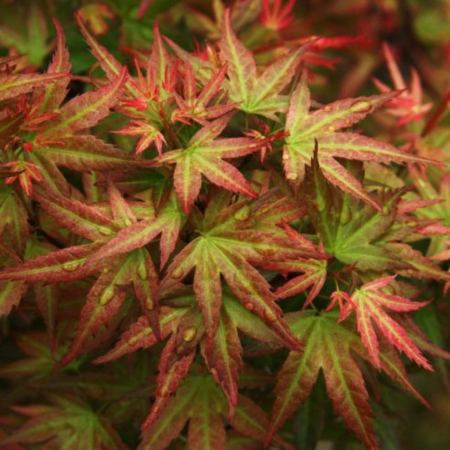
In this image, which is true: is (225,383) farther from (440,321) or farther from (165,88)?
(440,321)

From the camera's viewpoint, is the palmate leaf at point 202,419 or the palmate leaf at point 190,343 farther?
the palmate leaf at point 202,419

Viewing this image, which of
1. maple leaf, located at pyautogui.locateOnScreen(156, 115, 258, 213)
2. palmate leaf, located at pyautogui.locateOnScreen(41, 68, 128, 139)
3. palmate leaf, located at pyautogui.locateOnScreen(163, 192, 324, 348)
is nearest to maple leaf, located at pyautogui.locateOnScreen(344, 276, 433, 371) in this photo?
palmate leaf, located at pyautogui.locateOnScreen(163, 192, 324, 348)

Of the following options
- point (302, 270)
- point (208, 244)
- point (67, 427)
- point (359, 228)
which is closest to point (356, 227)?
point (359, 228)

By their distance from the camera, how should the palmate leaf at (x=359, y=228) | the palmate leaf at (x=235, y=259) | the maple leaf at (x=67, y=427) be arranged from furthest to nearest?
the maple leaf at (x=67, y=427)
the palmate leaf at (x=359, y=228)
the palmate leaf at (x=235, y=259)

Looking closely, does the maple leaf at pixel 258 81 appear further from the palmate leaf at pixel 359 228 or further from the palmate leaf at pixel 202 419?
the palmate leaf at pixel 202 419

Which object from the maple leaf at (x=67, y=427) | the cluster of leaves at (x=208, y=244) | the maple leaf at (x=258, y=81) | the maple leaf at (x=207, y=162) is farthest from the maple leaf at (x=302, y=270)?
the maple leaf at (x=67, y=427)

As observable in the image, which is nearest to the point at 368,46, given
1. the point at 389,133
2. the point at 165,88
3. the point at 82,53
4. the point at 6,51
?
the point at 389,133

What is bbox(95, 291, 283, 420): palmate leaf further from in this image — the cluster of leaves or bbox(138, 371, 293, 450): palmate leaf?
bbox(138, 371, 293, 450): palmate leaf

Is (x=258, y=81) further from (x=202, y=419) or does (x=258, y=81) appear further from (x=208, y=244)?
(x=202, y=419)

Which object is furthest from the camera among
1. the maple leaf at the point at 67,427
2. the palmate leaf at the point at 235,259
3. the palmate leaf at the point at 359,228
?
the maple leaf at the point at 67,427
